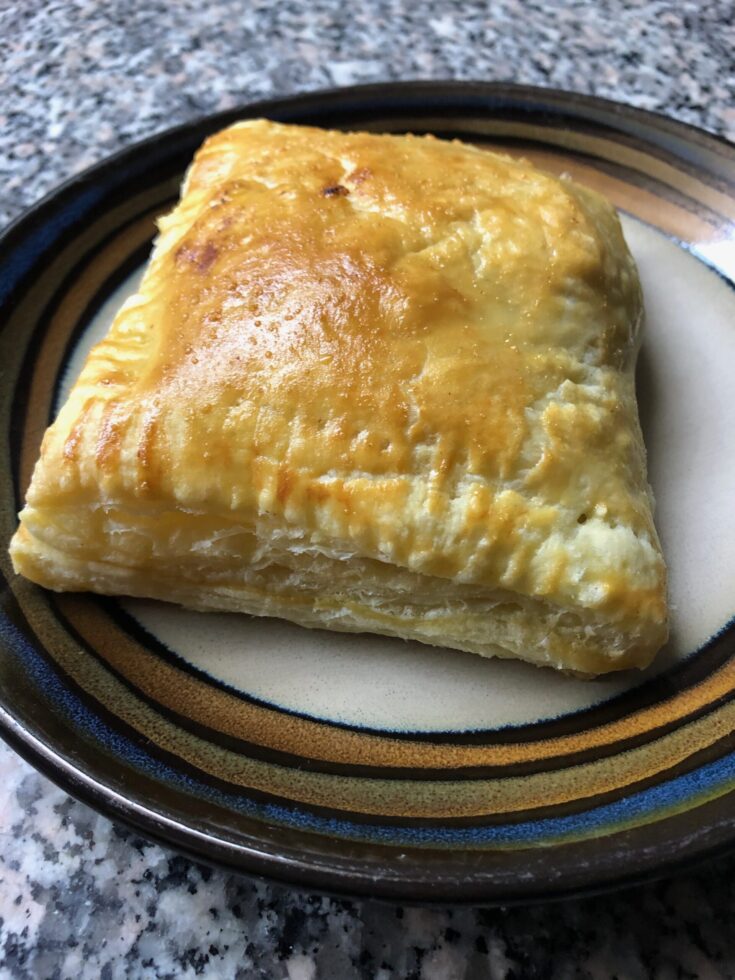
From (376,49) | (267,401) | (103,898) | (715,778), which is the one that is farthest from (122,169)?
(715,778)

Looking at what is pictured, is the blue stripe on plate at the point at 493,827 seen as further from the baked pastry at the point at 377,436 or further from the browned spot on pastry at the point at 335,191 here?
the browned spot on pastry at the point at 335,191

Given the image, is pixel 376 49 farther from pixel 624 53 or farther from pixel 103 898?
pixel 103 898

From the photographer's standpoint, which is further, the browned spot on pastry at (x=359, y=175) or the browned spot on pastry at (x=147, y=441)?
the browned spot on pastry at (x=359, y=175)

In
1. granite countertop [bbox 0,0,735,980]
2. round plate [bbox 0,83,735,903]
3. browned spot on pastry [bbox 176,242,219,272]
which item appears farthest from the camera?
A: browned spot on pastry [bbox 176,242,219,272]

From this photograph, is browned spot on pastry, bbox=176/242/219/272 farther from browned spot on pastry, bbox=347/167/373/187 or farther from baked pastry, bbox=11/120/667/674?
browned spot on pastry, bbox=347/167/373/187

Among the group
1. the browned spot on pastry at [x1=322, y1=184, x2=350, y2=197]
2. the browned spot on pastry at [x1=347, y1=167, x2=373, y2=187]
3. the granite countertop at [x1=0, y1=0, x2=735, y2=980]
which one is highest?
the browned spot on pastry at [x1=347, y1=167, x2=373, y2=187]

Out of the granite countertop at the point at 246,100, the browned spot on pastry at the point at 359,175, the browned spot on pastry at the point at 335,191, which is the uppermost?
the browned spot on pastry at the point at 359,175

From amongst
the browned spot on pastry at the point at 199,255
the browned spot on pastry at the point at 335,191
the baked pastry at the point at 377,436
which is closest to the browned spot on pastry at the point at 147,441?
the baked pastry at the point at 377,436

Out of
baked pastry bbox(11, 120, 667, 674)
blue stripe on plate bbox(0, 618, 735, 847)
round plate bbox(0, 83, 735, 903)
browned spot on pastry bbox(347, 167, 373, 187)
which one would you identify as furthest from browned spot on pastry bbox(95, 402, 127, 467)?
browned spot on pastry bbox(347, 167, 373, 187)
